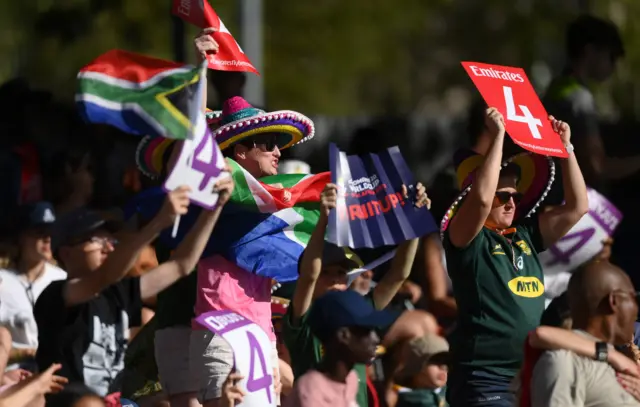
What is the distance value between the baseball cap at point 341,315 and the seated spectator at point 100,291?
2.29ft

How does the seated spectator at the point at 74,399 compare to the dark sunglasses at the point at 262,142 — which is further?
the dark sunglasses at the point at 262,142

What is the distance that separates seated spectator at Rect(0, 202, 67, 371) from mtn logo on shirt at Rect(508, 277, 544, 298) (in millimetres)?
2538

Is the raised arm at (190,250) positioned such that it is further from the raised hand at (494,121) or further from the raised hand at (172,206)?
the raised hand at (494,121)

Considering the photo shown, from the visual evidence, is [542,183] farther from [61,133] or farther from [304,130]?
[61,133]

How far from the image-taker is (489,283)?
825 cm

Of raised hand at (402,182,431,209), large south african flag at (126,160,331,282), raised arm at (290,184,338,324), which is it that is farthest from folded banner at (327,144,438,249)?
large south african flag at (126,160,331,282)

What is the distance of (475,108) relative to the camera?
10594 millimetres

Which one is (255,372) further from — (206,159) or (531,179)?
(531,179)

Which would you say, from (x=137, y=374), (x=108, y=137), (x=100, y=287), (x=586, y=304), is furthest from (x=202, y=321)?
(x=108, y=137)

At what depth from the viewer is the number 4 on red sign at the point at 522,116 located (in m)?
8.39

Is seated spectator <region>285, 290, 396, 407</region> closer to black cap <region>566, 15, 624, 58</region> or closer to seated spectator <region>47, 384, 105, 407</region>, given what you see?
seated spectator <region>47, 384, 105, 407</region>

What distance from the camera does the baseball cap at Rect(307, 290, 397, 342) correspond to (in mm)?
7324

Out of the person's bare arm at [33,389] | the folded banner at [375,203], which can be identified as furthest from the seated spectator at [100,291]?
the folded banner at [375,203]

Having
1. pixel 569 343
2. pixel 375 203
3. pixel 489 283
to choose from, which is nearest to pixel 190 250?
pixel 375 203
